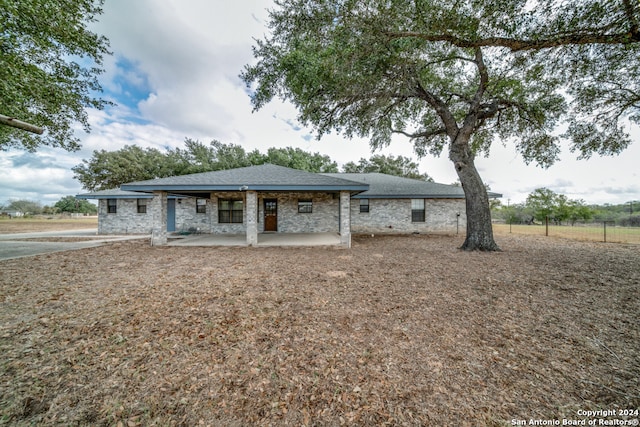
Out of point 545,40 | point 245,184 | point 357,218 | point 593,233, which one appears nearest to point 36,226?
point 245,184

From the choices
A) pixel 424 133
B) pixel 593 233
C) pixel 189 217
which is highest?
pixel 424 133

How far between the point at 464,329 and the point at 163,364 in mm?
3581

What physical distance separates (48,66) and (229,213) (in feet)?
27.5

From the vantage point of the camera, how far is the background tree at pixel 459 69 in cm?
489

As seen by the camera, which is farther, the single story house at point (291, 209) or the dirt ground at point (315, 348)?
the single story house at point (291, 209)

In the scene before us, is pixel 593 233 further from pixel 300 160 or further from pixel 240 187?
pixel 300 160

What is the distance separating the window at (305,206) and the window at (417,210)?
628 centimetres

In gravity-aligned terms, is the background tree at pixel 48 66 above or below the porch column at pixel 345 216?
above

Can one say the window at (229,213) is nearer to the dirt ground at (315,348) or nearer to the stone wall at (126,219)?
the stone wall at (126,219)

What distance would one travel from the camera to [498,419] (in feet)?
5.73

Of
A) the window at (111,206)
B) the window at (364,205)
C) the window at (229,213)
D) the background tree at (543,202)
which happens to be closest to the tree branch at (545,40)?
the window at (364,205)

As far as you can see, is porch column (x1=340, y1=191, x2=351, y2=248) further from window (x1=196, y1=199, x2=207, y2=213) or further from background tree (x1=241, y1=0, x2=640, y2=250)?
window (x1=196, y1=199, x2=207, y2=213)

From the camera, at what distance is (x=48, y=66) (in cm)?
825

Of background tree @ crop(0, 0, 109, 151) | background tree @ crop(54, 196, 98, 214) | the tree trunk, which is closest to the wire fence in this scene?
the tree trunk
